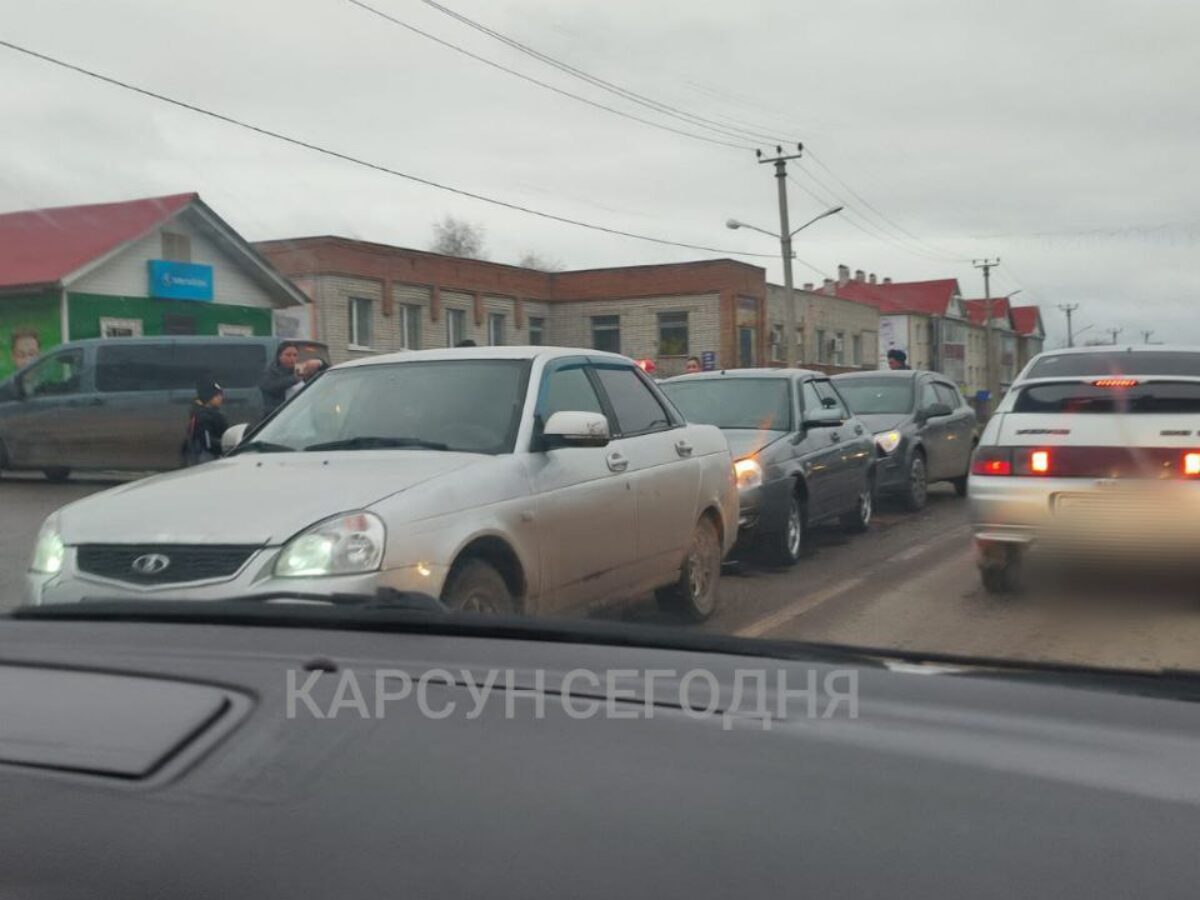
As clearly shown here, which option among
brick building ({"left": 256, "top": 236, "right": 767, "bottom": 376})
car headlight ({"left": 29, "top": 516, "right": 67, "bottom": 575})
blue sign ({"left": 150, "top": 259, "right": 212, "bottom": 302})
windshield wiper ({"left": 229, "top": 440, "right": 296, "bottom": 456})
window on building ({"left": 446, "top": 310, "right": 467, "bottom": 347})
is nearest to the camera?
car headlight ({"left": 29, "top": 516, "right": 67, "bottom": 575})

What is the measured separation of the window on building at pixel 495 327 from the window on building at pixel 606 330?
391cm

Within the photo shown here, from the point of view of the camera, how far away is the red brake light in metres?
7.01

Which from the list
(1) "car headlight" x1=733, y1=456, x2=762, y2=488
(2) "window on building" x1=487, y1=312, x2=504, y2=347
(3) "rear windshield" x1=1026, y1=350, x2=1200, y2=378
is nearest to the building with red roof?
(2) "window on building" x1=487, y1=312, x2=504, y2=347

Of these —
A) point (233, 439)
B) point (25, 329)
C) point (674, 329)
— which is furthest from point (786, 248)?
point (233, 439)

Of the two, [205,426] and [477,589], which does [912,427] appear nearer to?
[205,426]

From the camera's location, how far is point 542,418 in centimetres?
589

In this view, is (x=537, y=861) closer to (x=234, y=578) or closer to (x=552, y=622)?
(x=552, y=622)

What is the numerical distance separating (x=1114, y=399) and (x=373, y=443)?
4446mm

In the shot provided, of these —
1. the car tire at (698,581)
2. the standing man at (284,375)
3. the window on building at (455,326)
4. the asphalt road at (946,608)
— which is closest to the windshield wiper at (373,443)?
the asphalt road at (946,608)

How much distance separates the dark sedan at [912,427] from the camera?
13.2 meters

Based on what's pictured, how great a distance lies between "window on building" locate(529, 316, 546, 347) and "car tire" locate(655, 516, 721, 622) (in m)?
32.9

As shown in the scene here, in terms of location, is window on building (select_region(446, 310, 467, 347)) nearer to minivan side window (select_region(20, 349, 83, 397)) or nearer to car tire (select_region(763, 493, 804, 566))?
minivan side window (select_region(20, 349, 83, 397))

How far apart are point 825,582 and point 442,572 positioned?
4.61 metres

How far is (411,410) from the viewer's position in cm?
591
